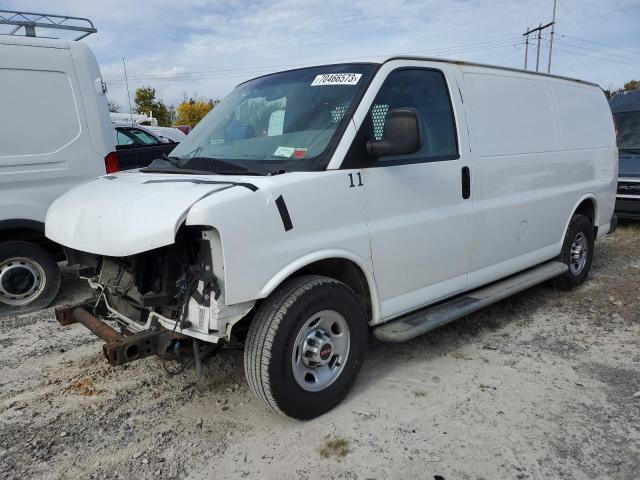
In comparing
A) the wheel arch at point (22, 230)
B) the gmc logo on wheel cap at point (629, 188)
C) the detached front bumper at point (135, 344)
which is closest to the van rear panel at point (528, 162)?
the detached front bumper at point (135, 344)

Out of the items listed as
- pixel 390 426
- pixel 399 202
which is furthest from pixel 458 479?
pixel 399 202

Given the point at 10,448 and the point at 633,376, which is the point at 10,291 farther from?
the point at 633,376

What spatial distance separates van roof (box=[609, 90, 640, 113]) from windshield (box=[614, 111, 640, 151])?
0.11 metres

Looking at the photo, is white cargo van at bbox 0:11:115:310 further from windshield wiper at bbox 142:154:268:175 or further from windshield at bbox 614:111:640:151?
windshield at bbox 614:111:640:151

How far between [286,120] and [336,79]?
42 cm

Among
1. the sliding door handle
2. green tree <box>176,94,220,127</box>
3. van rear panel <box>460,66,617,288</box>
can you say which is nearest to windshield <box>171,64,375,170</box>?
the sliding door handle

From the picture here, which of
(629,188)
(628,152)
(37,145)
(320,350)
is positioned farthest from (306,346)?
(628,152)

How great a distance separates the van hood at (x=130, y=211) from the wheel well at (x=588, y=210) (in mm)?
4087

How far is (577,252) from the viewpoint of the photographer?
18.2ft

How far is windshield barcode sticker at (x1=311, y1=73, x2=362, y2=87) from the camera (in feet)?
11.0

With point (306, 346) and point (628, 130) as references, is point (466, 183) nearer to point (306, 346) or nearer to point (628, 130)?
point (306, 346)

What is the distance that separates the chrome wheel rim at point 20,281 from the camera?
16.5 ft

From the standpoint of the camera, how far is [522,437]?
2945 mm

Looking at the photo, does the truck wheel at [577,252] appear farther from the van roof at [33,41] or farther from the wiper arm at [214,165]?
the van roof at [33,41]
